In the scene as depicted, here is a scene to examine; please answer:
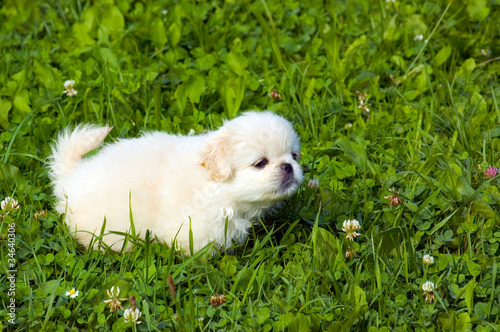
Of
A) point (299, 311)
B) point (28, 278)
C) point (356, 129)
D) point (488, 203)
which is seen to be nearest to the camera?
point (299, 311)

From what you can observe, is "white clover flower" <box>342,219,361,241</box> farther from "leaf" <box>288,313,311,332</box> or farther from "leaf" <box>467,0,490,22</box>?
"leaf" <box>467,0,490,22</box>

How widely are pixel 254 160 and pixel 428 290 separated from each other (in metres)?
0.87

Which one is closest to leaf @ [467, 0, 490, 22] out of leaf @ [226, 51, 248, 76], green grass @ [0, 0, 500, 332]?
green grass @ [0, 0, 500, 332]

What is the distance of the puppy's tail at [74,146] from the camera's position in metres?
2.96

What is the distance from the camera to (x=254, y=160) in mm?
2613

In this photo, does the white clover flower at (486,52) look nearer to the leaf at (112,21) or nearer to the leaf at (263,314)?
the leaf at (112,21)

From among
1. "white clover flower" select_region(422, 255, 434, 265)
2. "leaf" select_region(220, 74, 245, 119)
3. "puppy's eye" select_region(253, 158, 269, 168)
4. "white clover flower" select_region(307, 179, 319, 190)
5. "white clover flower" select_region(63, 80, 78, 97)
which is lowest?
"white clover flower" select_region(422, 255, 434, 265)

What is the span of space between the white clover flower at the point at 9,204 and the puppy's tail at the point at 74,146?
0.24 m

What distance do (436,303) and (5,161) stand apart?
2.21 m

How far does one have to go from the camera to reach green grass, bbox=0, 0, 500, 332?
2.46 m

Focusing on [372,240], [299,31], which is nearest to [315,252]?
[372,240]

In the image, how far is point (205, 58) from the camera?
4285 mm

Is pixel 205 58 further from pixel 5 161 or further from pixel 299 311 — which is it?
pixel 299 311

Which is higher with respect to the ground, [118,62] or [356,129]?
[118,62]
